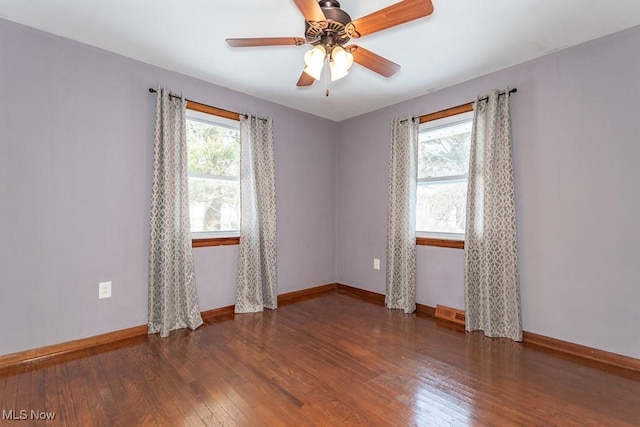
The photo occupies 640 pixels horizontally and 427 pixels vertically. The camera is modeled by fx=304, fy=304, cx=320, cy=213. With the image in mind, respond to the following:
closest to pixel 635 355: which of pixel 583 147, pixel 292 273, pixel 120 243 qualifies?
pixel 583 147

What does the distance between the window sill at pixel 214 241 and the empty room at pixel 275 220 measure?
2 cm

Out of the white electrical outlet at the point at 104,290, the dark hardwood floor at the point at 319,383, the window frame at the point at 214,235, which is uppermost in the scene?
the window frame at the point at 214,235

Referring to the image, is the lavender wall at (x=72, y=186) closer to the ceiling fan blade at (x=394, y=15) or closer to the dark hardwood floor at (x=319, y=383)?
the dark hardwood floor at (x=319, y=383)

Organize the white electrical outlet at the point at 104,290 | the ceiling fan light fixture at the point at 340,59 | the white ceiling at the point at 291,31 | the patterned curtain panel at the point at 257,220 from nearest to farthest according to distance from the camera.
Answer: the ceiling fan light fixture at the point at 340,59 < the white ceiling at the point at 291,31 < the white electrical outlet at the point at 104,290 < the patterned curtain panel at the point at 257,220

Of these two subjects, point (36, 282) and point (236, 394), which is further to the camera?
point (36, 282)

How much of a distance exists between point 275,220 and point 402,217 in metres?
1.50

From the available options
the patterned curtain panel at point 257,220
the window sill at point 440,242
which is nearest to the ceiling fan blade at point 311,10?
the patterned curtain panel at point 257,220

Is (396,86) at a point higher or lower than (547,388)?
higher

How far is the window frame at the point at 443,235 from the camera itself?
3162mm

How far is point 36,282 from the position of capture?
2285mm

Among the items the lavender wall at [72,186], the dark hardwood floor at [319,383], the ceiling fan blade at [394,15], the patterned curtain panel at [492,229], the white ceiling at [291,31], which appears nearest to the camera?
the ceiling fan blade at [394,15]

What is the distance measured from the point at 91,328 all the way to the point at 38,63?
83.1 inches

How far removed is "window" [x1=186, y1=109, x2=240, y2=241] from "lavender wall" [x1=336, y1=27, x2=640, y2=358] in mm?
2606

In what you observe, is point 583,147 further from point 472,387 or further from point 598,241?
point 472,387
